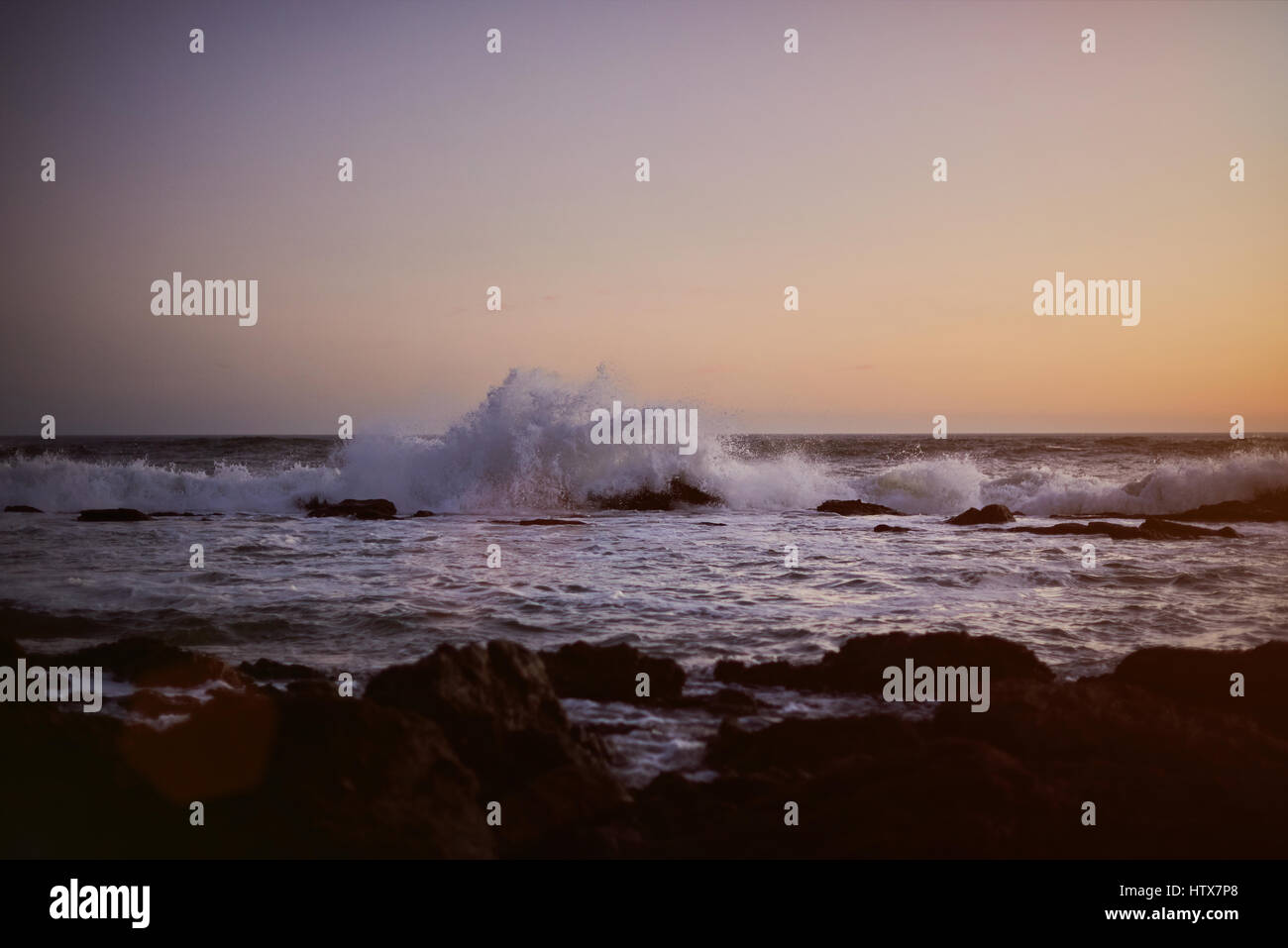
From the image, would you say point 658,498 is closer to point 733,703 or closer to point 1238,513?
point 1238,513

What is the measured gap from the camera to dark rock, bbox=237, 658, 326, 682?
7.96 m

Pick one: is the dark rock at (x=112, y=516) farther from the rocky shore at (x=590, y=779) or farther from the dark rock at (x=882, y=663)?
the dark rock at (x=882, y=663)

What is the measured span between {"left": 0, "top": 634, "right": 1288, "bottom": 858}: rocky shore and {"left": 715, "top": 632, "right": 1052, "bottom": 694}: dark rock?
36.1 inches

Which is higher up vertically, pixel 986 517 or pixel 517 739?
pixel 986 517

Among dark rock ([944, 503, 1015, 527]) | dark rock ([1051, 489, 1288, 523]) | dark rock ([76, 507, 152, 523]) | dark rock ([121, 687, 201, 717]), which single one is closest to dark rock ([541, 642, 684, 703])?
dark rock ([121, 687, 201, 717])

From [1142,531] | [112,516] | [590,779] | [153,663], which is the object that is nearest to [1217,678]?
[590,779]

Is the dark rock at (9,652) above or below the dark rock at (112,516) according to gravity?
below

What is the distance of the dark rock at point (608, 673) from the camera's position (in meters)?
7.55

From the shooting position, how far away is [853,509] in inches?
957

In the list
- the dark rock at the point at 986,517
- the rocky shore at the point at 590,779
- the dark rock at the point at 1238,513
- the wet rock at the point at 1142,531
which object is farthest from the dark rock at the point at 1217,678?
the dark rock at the point at 1238,513

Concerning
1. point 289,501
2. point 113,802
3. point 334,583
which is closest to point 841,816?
point 113,802

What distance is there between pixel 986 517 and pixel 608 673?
16.7 m

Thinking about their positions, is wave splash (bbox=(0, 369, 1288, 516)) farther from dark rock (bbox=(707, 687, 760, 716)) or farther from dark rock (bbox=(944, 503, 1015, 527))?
dark rock (bbox=(707, 687, 760, 716))

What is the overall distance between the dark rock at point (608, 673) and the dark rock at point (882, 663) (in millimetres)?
663
